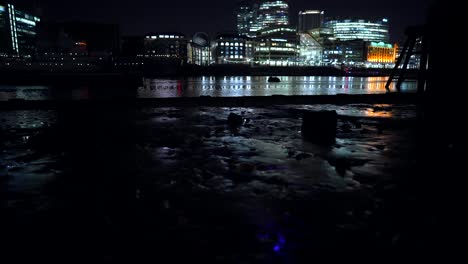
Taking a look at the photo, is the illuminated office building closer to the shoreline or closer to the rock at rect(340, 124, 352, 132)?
the shoreline

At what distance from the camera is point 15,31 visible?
600 ft

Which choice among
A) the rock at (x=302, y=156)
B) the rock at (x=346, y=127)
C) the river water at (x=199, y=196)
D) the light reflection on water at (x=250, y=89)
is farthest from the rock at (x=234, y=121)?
the light reflection on water at (x=250, y=89)

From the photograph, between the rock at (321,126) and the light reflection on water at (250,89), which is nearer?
the rock at (321,126)

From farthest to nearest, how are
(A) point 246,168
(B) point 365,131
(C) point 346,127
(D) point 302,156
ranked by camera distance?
(C) point 346,127, (B) point 365,131, (D) point 302,156, (A) point 246,168

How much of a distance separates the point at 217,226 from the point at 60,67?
4792 inches

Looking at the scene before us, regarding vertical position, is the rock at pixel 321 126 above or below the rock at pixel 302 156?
above

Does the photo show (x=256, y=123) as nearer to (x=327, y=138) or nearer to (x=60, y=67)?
(x=327, y=138)

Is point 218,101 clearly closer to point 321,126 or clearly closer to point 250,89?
point 321,126

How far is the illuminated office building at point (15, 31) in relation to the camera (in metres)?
175

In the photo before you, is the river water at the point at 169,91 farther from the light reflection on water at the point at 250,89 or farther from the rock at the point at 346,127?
the rock at the point at 346,127

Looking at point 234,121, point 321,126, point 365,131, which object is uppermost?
point 321,126

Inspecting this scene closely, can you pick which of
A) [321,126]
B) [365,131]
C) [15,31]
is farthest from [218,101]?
[15,31]

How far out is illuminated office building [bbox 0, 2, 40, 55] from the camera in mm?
174625

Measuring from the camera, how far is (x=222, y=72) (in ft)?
575
